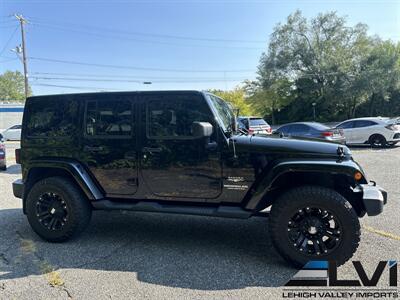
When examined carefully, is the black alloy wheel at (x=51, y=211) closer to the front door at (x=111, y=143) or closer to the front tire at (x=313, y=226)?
the front door at (x=111, y=143)

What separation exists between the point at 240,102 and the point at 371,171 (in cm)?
5296

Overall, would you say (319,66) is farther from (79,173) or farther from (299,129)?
(79,173)

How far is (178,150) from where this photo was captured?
12.6 ft

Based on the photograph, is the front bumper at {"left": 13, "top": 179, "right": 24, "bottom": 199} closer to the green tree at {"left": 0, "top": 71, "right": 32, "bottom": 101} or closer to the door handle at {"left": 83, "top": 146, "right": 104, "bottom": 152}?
the door handle at {"left": 83, "top": 146, "right": 104, "bottom": 152}

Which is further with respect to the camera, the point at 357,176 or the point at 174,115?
the point at 174,115

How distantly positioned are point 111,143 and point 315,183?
257 centimetres

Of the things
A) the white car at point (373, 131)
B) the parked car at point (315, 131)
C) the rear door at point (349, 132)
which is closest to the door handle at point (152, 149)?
the parked car at point (315, 131)

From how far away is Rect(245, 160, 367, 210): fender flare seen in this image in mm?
3336

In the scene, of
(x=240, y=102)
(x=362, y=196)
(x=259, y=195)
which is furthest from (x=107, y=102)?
(x=240, y=102)

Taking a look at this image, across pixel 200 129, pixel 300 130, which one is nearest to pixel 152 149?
pixel 200 129

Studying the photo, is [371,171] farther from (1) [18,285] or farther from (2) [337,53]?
(2) [337,53]

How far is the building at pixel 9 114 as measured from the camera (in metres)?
37.9

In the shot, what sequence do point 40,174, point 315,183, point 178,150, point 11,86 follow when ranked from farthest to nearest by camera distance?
point 11,86 < point 40,174 < point 178,150 < point 315,183

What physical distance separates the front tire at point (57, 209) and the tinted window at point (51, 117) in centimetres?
66
